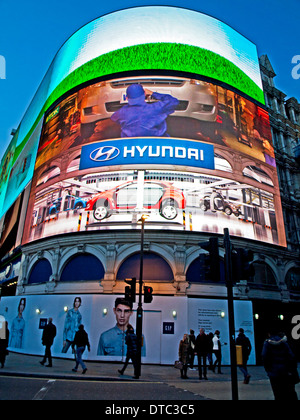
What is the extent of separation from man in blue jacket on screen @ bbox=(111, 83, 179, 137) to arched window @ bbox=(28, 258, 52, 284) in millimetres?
11627

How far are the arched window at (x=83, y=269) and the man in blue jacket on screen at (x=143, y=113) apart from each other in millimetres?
9860

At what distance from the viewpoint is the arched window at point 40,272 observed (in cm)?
2298

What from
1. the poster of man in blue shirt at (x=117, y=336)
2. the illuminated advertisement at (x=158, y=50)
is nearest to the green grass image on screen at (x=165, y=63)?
the illuminated advertisement at (x=158, y=50)

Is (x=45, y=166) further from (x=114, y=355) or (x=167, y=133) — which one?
(x=114, y=355)

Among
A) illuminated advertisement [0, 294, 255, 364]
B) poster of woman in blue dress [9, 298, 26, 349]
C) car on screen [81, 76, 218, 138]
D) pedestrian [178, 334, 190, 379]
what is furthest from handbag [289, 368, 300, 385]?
car on screen [81, 76, 218, 138]

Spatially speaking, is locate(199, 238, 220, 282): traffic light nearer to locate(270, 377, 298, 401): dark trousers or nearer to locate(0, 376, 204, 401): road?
locate(270, 377, 298, 401): dark trousers

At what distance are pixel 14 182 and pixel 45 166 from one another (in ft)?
42.1

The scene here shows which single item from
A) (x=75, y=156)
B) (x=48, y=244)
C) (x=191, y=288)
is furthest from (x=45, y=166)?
(x=191, y=288)

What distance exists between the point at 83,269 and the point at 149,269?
471 cm

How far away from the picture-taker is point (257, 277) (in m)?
22.7

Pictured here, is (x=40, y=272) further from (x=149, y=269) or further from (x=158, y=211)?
(x=158, y=211)

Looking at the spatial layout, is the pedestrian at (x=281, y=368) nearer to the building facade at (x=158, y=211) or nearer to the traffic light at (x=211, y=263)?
the traffic light at (x=211, y=263)

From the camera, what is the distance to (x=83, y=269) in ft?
70.3

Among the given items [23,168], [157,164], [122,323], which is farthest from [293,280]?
[23,168]
